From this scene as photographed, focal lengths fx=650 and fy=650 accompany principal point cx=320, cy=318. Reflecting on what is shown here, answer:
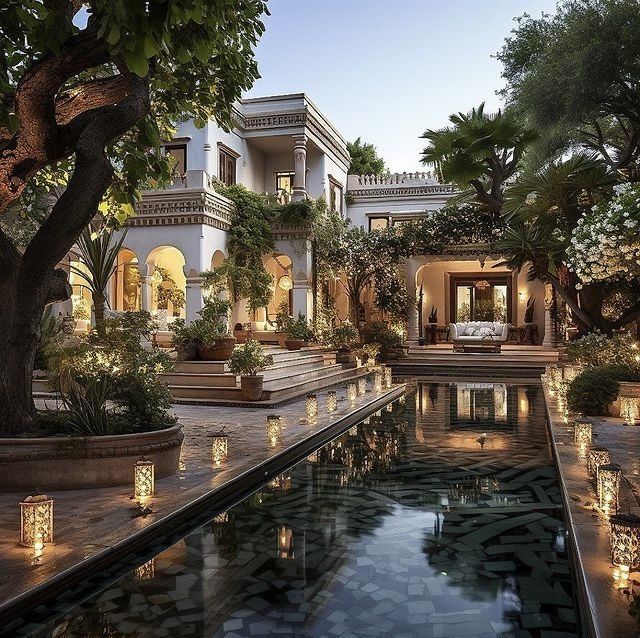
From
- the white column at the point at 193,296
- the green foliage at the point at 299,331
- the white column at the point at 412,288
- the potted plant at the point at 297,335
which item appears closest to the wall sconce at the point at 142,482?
the white column at the point at 193,296

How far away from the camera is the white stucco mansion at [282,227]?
1775cm

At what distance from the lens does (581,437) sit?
7.48 meters

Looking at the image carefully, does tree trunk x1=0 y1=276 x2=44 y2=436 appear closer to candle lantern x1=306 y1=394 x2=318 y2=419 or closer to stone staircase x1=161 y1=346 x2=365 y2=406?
candle lantern x1=306 y1=394 x2=318 y2=419

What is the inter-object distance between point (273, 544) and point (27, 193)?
5909 millimetres

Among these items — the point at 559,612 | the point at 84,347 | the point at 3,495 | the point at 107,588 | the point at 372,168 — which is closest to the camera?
the point at 559,612

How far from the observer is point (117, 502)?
5.39 meters

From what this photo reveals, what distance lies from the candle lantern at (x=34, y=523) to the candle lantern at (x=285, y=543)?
1.57 meters

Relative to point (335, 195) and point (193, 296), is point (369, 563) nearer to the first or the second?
point (193, 296)

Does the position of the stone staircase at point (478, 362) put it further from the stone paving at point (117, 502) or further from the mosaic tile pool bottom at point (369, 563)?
the mosaic tile pool bottom at point (369, 563)

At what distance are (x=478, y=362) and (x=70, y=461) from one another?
1604 centimetres

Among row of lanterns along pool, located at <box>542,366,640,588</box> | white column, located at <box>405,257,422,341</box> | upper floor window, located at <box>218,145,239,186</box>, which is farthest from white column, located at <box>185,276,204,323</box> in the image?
row of lanterns along pool, located at <box>542,366,640,588</box>

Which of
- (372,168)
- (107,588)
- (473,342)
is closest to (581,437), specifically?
(107,588)

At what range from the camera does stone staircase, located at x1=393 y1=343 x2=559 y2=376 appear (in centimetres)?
1961

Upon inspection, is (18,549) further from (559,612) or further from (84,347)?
(84,347)
